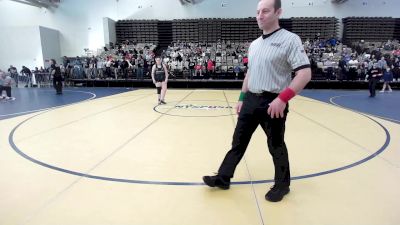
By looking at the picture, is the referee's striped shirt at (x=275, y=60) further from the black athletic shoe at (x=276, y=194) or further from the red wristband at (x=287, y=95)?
the black athletic shoe at (x=276, y=194)

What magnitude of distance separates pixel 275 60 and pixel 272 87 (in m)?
0.23

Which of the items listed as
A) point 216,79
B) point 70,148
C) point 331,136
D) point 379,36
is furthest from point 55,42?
point 379,36

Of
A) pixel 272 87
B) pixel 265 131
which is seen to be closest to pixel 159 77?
pixel 265 131

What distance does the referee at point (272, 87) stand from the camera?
2199mm

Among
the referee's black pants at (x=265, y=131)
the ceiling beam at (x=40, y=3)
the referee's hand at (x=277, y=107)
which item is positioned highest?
the ceiling beam at (x=40, y=3)

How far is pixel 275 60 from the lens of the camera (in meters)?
2.34

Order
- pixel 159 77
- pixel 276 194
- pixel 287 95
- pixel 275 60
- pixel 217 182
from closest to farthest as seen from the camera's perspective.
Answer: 1. pixel 287 95
2. pixel 275 60
3. pixel 276 194
4. pixel 217 182
5. pixel 159 77

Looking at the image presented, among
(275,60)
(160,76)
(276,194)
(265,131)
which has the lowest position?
(276,194)

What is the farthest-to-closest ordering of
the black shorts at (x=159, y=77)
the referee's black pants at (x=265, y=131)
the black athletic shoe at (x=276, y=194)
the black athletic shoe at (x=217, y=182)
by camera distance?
the black shorts at (x=159, y=77)
the black athletic shoe at (x=217, y=182)
the black athletic shoe at (x=276, y=194)
the referee's black pants at (x=265, y=131)

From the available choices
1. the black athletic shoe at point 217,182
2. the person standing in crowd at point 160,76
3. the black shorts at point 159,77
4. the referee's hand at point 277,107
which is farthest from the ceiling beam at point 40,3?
the referee's hand at point 277,107

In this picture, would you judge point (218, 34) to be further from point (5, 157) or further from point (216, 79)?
point (5, 157)

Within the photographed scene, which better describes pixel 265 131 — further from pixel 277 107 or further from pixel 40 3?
pixel 40 3

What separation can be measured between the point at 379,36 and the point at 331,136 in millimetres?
22725

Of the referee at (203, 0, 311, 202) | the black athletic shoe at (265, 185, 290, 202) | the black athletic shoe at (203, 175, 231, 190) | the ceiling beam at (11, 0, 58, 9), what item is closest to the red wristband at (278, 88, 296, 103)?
the referee at (203, 0, 311, 202)
